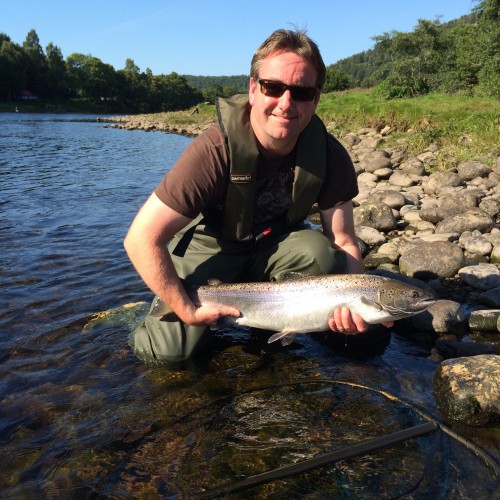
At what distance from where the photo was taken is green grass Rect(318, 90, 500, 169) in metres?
15.3

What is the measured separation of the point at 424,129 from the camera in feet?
67.9

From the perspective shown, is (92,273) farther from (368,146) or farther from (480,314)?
(368,146)

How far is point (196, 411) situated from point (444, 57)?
45459 mm

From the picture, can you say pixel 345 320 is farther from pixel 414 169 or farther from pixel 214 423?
pixel 414 169

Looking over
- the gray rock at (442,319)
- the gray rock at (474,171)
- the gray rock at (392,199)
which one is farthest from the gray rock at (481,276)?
the gray rock at (474,171)

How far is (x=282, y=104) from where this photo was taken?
12.8 ft

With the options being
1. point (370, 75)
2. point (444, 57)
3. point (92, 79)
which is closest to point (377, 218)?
point (444, 57)

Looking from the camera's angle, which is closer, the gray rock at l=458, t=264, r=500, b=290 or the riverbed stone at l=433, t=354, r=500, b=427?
the riverbed stone at l=433, t=354, r=500, b=427

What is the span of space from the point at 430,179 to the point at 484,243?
5225 millimetres

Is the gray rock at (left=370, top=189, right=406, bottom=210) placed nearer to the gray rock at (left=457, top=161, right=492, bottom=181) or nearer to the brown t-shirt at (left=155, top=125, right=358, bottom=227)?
the gray rock at (left=457, top=161, right=492, bottom=181)

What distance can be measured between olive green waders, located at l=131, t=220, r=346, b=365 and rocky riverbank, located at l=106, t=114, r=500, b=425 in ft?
4.83

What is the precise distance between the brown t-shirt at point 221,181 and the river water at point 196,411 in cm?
151

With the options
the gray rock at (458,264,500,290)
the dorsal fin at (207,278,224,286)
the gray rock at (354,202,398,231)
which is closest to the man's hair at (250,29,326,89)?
the dorsal fin at (207,278,224,286)

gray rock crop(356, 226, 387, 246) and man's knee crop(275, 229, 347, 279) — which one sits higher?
man's knee crop(275, 229, 347, 279)
